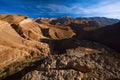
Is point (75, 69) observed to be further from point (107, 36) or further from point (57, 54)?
point (107, 36)

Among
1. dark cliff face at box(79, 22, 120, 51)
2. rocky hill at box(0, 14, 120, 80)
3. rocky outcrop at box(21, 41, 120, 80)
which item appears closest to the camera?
rocky outcrop at box(21, 41, 120, 80)

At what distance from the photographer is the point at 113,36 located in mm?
32625

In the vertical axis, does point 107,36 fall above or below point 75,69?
below

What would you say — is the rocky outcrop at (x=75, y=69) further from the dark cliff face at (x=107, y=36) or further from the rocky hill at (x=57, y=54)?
the dark cliff face at (x=107, y=36)

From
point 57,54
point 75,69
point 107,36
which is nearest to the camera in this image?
point 75,69

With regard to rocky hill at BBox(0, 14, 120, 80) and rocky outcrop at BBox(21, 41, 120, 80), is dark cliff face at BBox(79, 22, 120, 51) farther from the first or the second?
rocky outcrop at BBox(21, 41, 120, 80)

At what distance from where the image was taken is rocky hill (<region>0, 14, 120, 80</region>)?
1230cm

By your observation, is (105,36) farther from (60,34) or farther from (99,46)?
(60,34)

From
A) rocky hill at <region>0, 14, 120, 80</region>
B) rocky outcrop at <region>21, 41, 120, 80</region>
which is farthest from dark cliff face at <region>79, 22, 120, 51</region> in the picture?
rocky outcrop at <region>21, 41, 120, 80</region>

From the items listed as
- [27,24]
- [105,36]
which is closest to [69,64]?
[105,36]

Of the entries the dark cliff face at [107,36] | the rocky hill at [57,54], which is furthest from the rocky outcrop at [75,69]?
the dark cliff face at [107,36]

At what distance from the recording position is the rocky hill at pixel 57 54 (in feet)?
40.4

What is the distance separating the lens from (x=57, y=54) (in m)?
19.0

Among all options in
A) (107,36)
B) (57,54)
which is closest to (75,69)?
(57,54)
